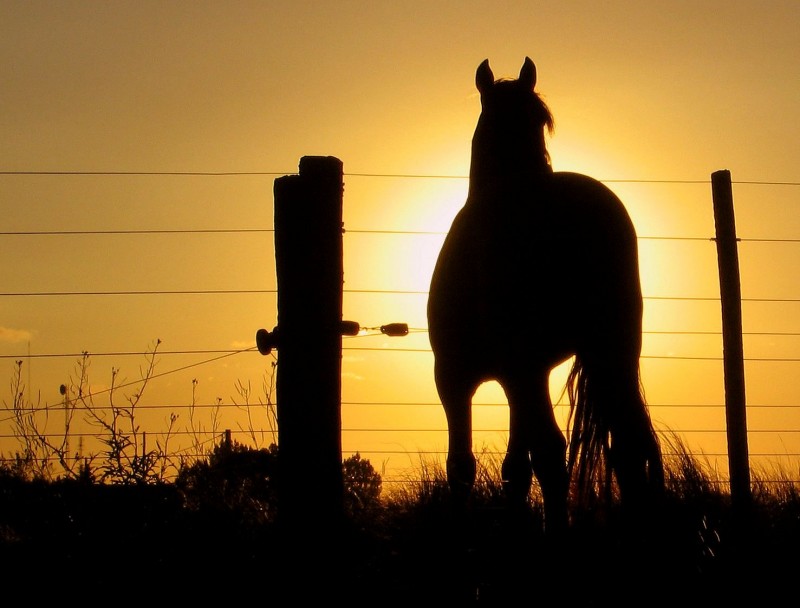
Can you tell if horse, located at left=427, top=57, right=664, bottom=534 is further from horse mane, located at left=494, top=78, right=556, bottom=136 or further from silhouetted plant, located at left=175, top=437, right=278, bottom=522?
silhouetted plant, located at left=175, top=437, right=278, bottom=522

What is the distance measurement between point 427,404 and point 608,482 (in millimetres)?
2259

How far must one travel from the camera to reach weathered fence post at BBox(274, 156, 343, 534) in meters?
3.70

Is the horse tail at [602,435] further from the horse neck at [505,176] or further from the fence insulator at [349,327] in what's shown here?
the fence insulator at [349,327]

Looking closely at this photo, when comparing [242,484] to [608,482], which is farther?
[242,484]

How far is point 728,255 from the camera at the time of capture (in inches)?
234

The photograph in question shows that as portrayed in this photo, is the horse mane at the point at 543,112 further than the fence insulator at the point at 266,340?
Yes

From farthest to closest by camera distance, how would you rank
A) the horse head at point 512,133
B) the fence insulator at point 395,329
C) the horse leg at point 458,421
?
1. the horse head at point 512,133
2. the horse leg at point 458,421
3. the fence insulator at point 395,329

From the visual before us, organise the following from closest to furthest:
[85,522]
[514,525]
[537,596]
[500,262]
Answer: [537,596], [514,525], [85,522], [500,262]

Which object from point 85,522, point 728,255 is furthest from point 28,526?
point 728,255

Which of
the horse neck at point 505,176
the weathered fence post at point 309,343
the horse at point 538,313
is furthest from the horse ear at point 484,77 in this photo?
the weathered fence post at point 309,343

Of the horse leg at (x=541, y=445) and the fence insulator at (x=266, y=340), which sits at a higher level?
the fence insulator at (x=266, y=340)

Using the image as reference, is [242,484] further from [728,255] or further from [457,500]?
[728,255]

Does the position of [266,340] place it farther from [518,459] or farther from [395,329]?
[518,459]

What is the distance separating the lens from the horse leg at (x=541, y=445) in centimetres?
416
